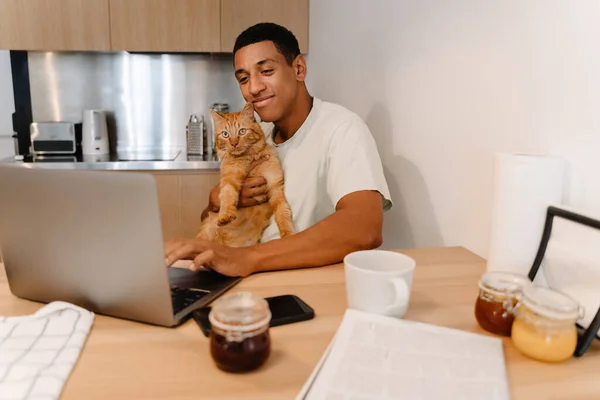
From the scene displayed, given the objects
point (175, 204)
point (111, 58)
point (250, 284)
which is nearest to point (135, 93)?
point (111, 58)

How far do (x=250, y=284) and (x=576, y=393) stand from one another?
1.92 ft

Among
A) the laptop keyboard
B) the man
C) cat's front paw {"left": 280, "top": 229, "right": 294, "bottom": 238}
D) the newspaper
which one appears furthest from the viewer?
cat's front paw {"left": 280, "top": 229, "right": 294, "bottom": 238}

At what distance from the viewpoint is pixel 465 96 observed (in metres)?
1.28

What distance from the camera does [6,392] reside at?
1.91 feet

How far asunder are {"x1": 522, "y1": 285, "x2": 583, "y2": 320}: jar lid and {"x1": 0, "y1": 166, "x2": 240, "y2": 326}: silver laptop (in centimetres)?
53

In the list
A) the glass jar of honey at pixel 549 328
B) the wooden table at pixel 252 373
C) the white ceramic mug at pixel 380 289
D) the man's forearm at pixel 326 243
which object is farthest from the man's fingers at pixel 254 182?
the glass jar of honey at pixel 549 328

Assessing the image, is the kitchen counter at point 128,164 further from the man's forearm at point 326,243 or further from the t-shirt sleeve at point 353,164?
the man's forearm at point 326,243

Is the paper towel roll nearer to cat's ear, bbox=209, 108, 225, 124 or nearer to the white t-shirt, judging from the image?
the white t-shirt

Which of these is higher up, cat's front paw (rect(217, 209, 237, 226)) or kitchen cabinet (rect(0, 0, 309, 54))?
kitchen cabinet (rect(0, 0, 309, 54))

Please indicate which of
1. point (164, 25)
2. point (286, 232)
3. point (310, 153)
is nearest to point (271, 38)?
point (310, 153)

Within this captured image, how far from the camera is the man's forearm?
3.49 feet

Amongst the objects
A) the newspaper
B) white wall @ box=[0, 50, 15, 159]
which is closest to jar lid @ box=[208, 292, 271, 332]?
Answer: the newspaper

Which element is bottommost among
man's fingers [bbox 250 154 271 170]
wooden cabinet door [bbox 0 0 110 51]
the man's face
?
man's fingers [bbox 250 154 271 170]

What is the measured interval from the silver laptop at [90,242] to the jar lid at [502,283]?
478 millimetres
